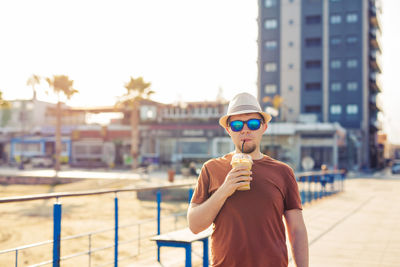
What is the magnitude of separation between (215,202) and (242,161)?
27cm

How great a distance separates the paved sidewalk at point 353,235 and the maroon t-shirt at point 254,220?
460cm

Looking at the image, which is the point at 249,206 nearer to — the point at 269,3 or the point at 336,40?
the point at 336,40

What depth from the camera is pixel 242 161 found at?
96.7 inches

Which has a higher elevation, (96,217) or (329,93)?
(329,93)

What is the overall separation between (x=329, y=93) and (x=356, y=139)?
700 centimetres

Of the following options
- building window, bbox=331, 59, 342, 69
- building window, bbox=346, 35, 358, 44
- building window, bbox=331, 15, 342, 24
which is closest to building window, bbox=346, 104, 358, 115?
building window, bbox=331, 59, 342, 69

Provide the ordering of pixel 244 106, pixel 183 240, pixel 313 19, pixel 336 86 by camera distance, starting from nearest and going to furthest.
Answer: pixel 244 106
pixel 183 240
pixel 336 86
pixel 313 19

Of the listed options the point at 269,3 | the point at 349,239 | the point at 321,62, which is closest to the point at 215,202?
the point at 349,239

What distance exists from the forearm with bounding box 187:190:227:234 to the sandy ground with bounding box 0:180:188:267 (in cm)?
642

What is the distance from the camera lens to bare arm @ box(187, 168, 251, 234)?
7.95 ft

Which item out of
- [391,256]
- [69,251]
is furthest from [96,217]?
[391,256]

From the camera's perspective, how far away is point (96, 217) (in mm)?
17906

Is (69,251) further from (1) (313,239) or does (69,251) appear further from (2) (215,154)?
(2) (215,154)

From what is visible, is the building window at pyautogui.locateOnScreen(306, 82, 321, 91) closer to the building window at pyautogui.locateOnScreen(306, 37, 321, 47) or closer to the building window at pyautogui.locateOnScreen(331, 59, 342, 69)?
the building window at pyautogui.locateOnScreen(331, 59, 342, 69)
